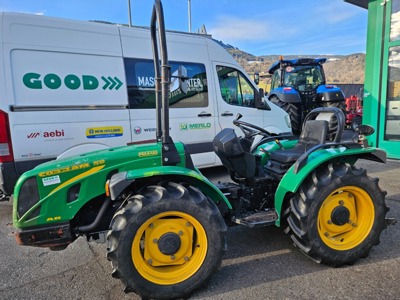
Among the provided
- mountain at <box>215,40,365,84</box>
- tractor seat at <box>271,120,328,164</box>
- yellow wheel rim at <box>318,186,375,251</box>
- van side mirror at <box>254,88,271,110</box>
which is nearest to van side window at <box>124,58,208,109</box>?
van side mirror at <box>254,88,271,110</box>

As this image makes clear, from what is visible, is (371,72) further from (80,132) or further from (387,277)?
(80,132)

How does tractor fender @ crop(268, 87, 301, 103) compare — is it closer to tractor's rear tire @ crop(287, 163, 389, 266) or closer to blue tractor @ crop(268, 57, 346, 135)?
blue tractor @ crop(268, 57, 346, 135)

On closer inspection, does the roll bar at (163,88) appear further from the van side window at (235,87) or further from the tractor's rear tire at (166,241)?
the van side window at (235,87)

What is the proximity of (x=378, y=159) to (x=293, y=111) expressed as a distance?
6.85m

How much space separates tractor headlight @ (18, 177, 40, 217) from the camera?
2.36m

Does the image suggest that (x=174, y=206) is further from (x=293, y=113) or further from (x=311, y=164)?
(x=293, y=113)

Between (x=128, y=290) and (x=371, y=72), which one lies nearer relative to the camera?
(x=128, y=290)

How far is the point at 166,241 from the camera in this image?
2.35 m

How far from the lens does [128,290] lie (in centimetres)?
227

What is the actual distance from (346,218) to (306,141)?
910mm

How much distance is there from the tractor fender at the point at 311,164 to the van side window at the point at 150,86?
2.35 meters

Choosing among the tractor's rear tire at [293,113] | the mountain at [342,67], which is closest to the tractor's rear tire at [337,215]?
the tractor's rear tire at [293,113]

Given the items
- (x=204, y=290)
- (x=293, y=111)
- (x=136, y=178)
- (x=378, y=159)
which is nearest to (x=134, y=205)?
(x=136, y=178)

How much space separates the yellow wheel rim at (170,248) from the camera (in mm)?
2324
